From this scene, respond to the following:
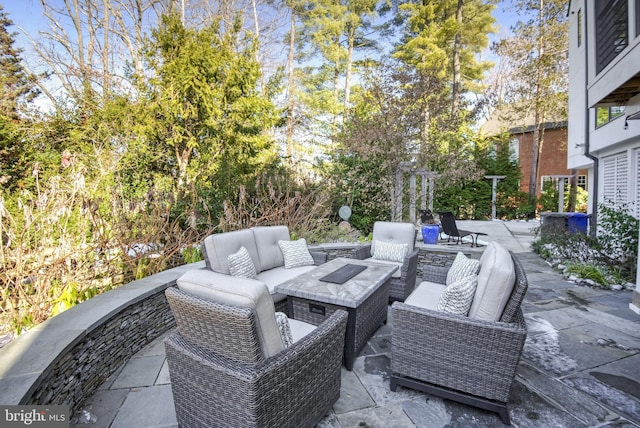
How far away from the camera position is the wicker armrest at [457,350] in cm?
196

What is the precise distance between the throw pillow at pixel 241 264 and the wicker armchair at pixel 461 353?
5.66 feet

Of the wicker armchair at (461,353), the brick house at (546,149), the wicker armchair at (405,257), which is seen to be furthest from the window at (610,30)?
the brick house at (546,149)

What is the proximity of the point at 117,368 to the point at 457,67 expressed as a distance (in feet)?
47.9

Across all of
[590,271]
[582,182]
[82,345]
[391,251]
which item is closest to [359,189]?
[391,251]

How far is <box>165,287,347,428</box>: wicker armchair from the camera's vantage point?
1517mm

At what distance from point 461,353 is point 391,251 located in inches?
93.2

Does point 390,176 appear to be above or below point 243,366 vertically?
above

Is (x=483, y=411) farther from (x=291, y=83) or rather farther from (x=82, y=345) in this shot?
(x=291, y=83)

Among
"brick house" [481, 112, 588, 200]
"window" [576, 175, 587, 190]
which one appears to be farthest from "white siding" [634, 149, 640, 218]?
"window" [576, 175, 587, 190]

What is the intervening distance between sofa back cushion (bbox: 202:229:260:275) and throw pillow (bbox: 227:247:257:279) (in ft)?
0.19

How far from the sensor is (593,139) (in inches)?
288

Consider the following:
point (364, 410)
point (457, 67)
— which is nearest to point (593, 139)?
point (457, 67)

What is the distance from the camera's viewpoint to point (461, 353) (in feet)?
6.79

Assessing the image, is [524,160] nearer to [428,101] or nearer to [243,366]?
[428,101]
